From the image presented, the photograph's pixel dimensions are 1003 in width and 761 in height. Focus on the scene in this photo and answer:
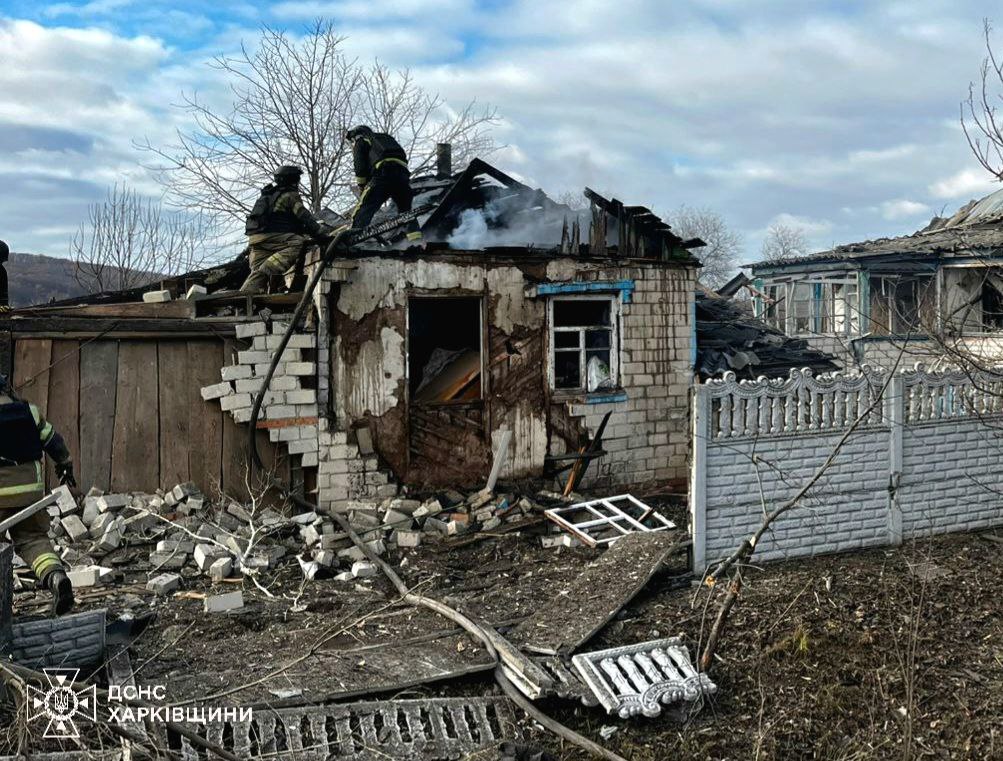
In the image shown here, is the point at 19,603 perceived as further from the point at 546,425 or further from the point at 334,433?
the point at 546,425

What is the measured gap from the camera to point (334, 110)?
67.9 feet

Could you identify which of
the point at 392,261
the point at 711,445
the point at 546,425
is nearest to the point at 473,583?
the point at 711,445

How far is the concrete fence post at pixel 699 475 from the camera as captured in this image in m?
7.18

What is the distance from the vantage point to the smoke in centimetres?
1034

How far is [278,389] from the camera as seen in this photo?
940cm

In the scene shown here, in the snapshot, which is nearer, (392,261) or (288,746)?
(288,746)

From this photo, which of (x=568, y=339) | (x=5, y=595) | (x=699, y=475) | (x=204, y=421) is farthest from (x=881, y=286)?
(x=5, y=595)

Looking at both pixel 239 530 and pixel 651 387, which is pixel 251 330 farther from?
pixel 651 387

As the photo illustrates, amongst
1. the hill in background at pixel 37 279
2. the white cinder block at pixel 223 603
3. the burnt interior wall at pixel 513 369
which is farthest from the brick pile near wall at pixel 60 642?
the hill in background at pixel 37 279

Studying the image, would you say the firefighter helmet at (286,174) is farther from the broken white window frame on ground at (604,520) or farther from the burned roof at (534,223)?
the broken white window frame on ground at (604,520)

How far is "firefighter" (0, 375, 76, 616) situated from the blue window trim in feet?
19.1

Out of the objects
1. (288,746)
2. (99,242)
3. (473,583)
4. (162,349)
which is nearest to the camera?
(288,746)

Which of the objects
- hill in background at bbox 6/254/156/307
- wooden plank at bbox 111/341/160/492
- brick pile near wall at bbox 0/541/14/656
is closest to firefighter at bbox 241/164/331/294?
wooden plank at bbox 111/341/160/492

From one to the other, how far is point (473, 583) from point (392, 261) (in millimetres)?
3805
